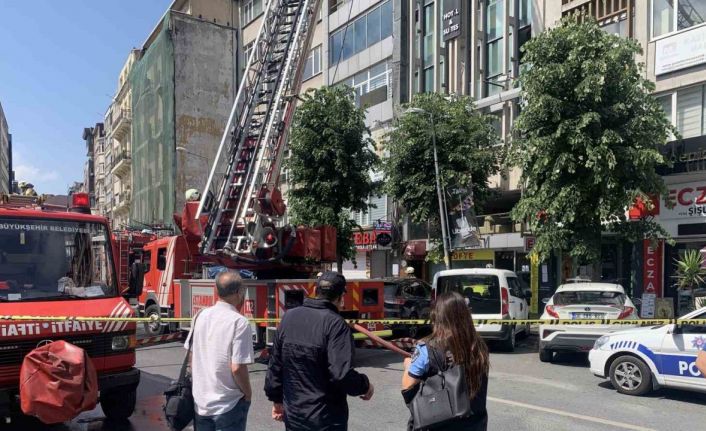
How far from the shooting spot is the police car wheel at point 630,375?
855cm

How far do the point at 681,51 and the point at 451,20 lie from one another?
10.5m

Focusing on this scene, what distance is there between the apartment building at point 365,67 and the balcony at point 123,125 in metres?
28.9

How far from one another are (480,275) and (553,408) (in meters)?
5.48

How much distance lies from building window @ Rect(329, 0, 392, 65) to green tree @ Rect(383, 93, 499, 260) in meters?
10.8

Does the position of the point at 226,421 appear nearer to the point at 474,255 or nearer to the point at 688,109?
the point at 688,109

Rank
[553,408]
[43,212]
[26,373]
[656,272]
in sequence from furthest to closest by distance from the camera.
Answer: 1. [656,272]
2. [553,408]
3. [43,212]
4. [26,373]

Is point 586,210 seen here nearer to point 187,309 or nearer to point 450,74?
point 187,309

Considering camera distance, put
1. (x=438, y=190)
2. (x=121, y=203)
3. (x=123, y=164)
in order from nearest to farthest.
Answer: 1. (x=438, y=190)
2. (x=123, y=164)
3. (x=121, y=203)

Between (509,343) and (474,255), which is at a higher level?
(474,255)

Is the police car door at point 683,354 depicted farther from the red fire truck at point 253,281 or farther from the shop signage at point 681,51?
the shop signage at point 681,51

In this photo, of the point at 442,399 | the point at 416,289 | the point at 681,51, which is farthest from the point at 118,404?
the point at 681,51

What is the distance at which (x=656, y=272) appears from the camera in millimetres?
18344

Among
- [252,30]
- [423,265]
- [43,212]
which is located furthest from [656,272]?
[252,30]

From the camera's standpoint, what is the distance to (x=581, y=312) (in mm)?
11109
